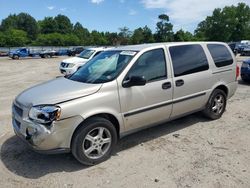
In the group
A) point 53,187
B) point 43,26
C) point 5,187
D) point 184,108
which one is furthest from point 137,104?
point 43,26

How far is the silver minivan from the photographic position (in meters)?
3.77

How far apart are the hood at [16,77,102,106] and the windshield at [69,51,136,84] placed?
0.23 meters

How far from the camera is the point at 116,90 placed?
4.21 meters

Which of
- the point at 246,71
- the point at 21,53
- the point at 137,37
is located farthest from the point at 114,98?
the point at 137,37

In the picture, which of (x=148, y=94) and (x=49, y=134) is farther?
(x=148, y=94)

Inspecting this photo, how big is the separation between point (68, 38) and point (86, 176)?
82.3 metres

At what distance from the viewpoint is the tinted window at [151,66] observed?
4.52 m

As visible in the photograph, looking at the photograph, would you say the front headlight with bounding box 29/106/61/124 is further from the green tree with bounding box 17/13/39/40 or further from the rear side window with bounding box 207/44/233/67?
the green tree with bounding box 17/13/39/40

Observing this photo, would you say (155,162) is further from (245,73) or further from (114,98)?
(245,73)

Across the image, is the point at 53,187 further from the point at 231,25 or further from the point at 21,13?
the point at 21,13

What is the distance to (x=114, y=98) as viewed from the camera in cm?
417

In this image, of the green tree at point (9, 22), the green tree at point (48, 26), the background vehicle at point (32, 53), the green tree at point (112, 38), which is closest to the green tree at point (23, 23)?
the green tree at point (9, 22)

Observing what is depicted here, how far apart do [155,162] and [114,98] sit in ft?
3.81

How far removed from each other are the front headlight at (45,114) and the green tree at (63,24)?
352ft
